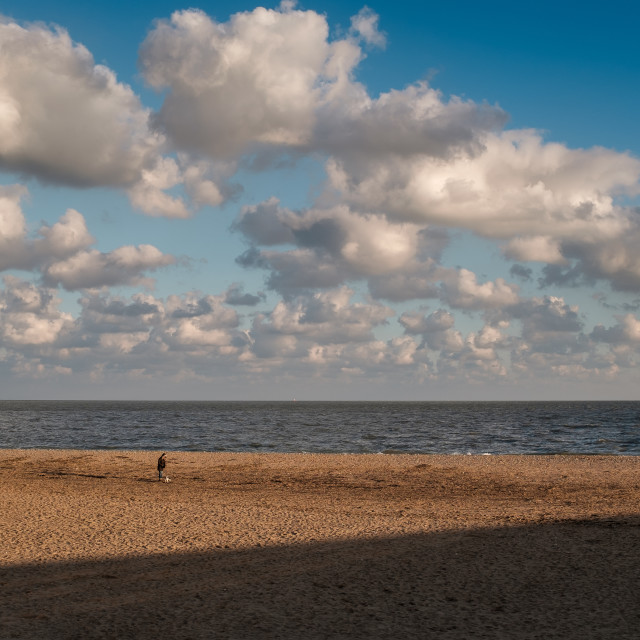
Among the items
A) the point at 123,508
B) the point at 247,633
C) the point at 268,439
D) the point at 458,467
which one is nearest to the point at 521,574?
the point at 247,633

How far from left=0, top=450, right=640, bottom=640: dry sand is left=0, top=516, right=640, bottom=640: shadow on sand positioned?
40 mm

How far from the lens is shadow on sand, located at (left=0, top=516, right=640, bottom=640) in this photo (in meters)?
8.66

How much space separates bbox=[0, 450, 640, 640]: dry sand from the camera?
8.91 metres

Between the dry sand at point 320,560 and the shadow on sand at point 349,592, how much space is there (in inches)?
1.6

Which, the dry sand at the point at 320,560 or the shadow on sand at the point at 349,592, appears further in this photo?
the dry sand at the point at 320,560

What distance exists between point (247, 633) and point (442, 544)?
620cm

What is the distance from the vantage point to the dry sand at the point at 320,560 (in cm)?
891

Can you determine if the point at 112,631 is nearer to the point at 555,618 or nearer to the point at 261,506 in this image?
the point at 555,618

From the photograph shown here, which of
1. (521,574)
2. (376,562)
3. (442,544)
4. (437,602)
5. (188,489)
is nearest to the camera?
(437,602)

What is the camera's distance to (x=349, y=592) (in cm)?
1032

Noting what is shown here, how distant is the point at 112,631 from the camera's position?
337 inches

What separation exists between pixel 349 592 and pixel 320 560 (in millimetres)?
2065

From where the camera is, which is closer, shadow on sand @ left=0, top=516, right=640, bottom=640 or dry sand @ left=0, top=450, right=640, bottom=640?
shadow on sand @ left=0, top=516, right=640, bottom=640

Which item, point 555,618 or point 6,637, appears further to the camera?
point 555,618
